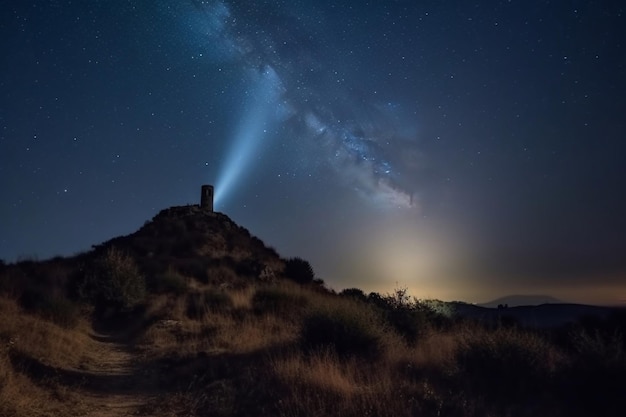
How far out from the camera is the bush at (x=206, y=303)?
19.6 metres

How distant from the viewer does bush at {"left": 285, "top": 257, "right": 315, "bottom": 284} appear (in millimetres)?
37219

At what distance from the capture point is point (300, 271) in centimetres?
3797

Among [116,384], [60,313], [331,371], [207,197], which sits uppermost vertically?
[207,197]

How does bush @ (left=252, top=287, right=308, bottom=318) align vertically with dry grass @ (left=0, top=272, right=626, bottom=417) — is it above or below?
above

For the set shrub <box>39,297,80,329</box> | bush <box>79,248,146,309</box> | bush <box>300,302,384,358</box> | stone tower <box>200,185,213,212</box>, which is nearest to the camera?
bush <box>300,302,384,358</box>

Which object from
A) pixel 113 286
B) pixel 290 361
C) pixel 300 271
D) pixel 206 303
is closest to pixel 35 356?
pixel 290 361

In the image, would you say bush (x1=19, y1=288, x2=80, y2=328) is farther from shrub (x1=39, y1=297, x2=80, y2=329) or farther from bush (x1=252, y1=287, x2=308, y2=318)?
bush (x1=252, y1=287, x2=308, y2=318)

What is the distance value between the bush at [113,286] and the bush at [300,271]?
16171mm

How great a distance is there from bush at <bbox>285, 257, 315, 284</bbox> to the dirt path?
23.7 m

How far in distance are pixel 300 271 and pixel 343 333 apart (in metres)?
27.4

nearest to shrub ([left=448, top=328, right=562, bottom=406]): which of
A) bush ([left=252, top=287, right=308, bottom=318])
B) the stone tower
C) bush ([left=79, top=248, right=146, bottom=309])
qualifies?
bush ([left=252, top=287, right=308, bottom=318])

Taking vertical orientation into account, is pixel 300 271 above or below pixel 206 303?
above

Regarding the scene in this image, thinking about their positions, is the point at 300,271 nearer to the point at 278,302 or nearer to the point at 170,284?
the point at 170,284

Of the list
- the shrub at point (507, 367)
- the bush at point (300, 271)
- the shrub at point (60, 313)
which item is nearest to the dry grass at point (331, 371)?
the shrub at point (507, 367)
